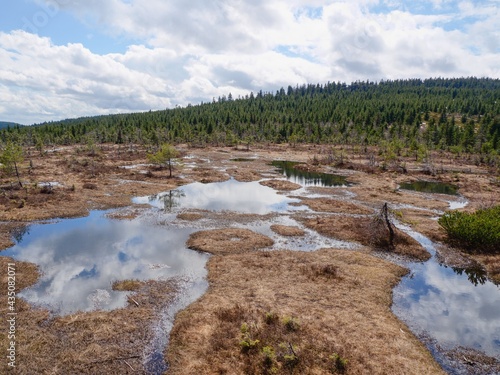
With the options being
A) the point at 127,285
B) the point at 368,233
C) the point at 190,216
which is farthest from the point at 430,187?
the point at 127,285

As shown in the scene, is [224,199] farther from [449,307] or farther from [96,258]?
[449,307]

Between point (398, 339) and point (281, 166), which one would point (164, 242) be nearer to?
point (398, 339)

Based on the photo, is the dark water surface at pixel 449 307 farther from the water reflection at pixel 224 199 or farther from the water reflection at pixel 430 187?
the water reflection at pixel 430 187

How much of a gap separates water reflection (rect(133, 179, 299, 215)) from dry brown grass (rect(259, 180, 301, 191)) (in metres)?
2.19

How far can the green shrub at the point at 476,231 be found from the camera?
35.6 m

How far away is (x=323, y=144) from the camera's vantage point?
538 feet

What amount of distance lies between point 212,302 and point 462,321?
62.9 feet

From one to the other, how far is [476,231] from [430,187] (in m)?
43.6

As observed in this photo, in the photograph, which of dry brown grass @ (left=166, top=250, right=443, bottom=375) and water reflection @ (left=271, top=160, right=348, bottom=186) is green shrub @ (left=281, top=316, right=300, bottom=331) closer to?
dry brown grass @ (left=166, top=250, right=443, bottom=375)

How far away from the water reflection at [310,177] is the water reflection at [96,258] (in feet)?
146

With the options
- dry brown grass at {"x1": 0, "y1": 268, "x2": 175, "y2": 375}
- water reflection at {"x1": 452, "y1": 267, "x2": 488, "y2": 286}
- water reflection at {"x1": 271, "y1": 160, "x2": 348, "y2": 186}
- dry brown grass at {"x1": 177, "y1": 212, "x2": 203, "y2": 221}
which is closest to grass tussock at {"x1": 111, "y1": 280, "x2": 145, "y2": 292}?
dry brown grass at {"x1": 0, "y1": 268, "x2": 175, "y2": 375}

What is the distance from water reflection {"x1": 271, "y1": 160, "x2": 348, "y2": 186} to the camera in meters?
77.2

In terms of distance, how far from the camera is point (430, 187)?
75.9 meters

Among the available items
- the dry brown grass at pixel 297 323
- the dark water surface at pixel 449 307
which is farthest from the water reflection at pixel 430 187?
the dry brown grass at pixel 297 323
